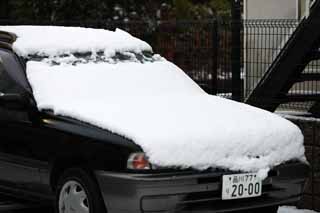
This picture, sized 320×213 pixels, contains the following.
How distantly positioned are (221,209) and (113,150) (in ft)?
3.10

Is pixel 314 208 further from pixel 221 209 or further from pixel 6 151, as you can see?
pixel 6 151

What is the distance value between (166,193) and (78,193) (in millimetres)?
804

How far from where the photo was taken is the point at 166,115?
230 inches

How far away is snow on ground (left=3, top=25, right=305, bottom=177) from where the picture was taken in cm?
547

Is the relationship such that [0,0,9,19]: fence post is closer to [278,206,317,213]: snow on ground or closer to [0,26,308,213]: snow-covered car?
[0,26,308,213]: snow-covered car

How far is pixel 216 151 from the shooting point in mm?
5543

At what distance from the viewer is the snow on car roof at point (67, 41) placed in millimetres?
6742

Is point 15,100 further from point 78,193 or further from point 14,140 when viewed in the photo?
point 78,193

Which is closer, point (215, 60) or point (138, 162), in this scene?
point (138, 162)

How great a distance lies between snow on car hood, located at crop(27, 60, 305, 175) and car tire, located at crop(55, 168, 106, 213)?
44cm

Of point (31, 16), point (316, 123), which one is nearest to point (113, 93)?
point (316, 123)

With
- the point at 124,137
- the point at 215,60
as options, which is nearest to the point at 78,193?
the point at 124,137

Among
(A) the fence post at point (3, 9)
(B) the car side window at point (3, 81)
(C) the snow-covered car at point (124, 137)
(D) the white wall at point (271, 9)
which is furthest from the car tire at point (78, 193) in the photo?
(A) the fence post at point (3, 9)

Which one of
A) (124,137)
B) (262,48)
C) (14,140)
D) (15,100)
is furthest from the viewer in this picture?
(262,48)
